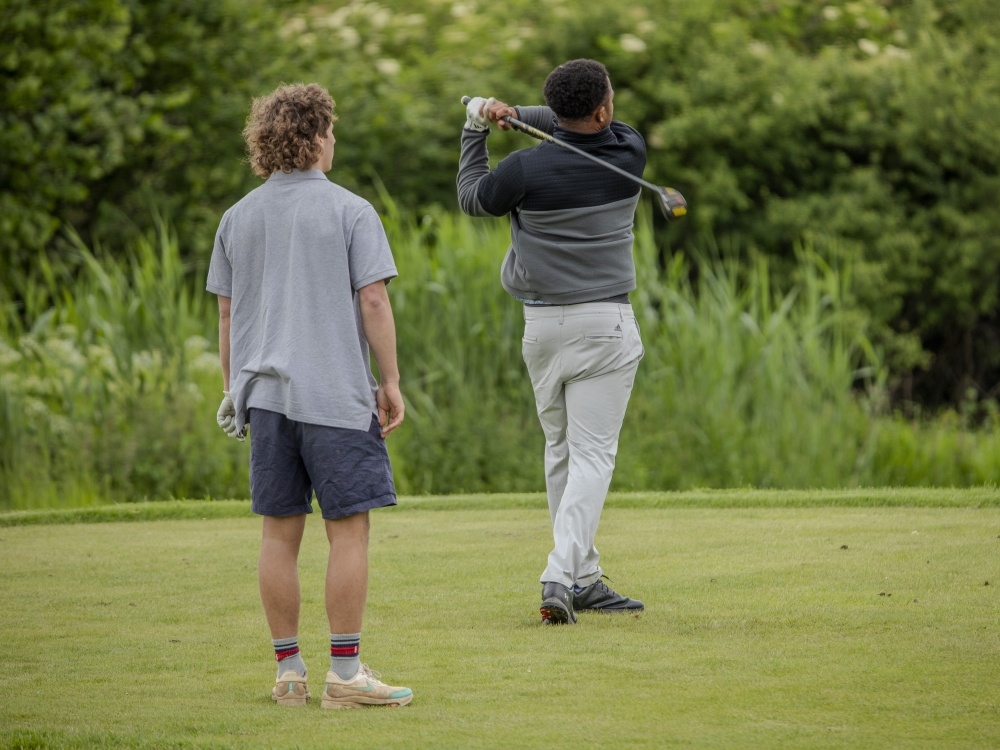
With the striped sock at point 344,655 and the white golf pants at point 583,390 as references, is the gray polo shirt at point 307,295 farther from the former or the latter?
the white golf pants at point 583,390

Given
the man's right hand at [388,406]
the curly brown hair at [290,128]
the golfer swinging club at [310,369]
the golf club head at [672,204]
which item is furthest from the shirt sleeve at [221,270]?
the golf club head at [672,204]

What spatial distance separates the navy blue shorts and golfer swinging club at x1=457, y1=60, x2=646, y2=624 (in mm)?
1126

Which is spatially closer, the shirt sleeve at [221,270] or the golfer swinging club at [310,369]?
the golfer swinging club at [310,369]

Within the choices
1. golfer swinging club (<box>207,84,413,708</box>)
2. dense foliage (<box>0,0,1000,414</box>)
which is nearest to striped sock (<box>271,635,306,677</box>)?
golfer swinging club (<box>207,84,413,708</box>)

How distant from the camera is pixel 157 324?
33.2 feet

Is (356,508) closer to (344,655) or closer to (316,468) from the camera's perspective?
(316,468)

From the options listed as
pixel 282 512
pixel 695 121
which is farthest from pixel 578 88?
pixel 695 121

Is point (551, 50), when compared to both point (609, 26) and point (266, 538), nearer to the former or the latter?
point (609, 26)

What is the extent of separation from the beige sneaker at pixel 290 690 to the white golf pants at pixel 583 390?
122 centimetres

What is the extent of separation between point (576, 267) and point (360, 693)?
5.82ft

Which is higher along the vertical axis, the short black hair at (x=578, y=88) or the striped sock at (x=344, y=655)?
the short black hair at (x=578, y=88)

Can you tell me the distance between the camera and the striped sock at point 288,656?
3.91 meters

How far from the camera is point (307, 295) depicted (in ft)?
12.7

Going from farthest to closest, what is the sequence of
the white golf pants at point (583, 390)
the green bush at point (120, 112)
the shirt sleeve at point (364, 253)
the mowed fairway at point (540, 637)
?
1. the green bush at point (120, 112)
2. the white golf pants at point (583, 390)
3. the shirt sleeve at point (364, 253)
4. the mowed fairway at point (540, 637)
